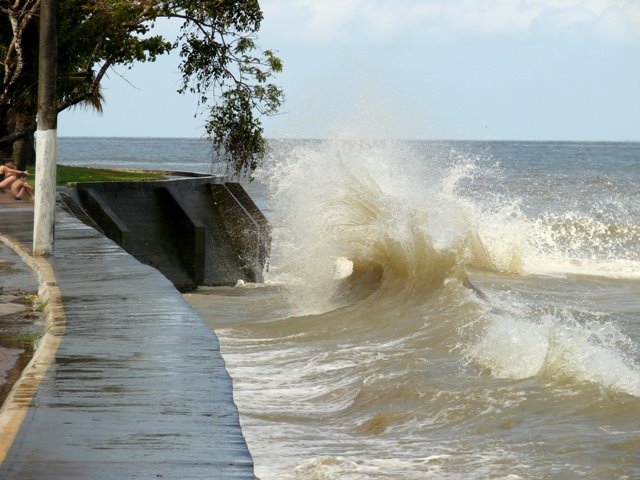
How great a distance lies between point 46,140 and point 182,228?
10.6 meters

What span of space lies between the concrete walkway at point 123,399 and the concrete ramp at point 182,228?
12764 mm

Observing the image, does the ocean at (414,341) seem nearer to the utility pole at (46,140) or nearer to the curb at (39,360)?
the curb at (39,360)

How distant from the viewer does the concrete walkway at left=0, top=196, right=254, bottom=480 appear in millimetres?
4410

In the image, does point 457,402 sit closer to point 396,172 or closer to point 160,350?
point 160,350

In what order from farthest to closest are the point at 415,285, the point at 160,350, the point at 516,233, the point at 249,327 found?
the point at 516,233, the point at 415,285, the point at 249,327, the point at 160,350

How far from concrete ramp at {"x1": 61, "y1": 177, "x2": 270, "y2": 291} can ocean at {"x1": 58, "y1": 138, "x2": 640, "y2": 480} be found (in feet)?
2.19

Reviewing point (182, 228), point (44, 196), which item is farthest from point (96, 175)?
point (44, 196)

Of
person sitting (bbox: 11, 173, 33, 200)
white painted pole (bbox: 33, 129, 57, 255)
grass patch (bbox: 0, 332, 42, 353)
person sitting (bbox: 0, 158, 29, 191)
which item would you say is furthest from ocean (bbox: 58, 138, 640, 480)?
person sitting (bbox: 0, 158, 29, 191)

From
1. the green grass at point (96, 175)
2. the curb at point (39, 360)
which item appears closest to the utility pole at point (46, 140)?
the curb at point (39, 360)

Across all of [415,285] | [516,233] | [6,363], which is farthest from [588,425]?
[516,233]

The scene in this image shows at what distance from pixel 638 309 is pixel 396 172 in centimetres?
468

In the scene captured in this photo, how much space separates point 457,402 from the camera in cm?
898

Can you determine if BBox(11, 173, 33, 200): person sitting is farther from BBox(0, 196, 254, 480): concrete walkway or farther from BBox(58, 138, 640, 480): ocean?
BBox(0, 196, 254, 480): concrete walkway

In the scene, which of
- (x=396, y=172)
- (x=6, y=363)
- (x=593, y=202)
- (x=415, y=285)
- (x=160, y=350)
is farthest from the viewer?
(x=593, y=202)
